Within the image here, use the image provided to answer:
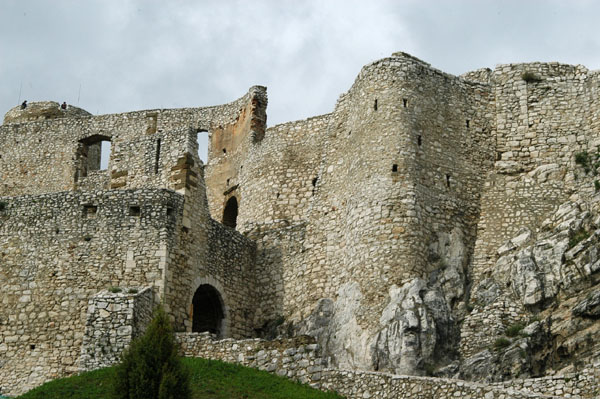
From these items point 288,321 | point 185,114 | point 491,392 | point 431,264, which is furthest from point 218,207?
point 491,392

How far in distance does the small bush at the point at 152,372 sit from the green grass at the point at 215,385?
1.84 metres

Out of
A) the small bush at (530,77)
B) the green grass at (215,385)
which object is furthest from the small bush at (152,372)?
the small bush at (530,77)

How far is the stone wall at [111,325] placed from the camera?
26688mm

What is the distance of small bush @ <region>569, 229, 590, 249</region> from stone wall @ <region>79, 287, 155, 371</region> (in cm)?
1178

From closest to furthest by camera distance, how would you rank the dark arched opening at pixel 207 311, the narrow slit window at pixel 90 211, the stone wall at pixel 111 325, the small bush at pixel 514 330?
the small bush at pixel 514 330, the stone wall at pixel 111 325, the narrow slit window at pixel 90 211, the dark arched opening at pixel 207 311

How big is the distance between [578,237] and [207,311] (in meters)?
11.6

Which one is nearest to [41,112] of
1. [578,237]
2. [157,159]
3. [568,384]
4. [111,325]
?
[157,159]

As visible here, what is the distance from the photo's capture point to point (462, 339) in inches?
1072

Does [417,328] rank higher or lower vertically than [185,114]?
lower

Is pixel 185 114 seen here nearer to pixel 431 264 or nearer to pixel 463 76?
pixel 463 76

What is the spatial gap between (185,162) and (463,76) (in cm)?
996

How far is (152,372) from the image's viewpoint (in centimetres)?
2102

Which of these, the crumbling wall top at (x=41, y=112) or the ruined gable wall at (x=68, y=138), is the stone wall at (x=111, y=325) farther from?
the crumbling wall top at (x=41, y=112)

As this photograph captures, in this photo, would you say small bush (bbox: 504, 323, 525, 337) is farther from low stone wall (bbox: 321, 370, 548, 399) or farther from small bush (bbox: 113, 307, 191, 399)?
small bush (bbox: 113, 307, 191, 399)
